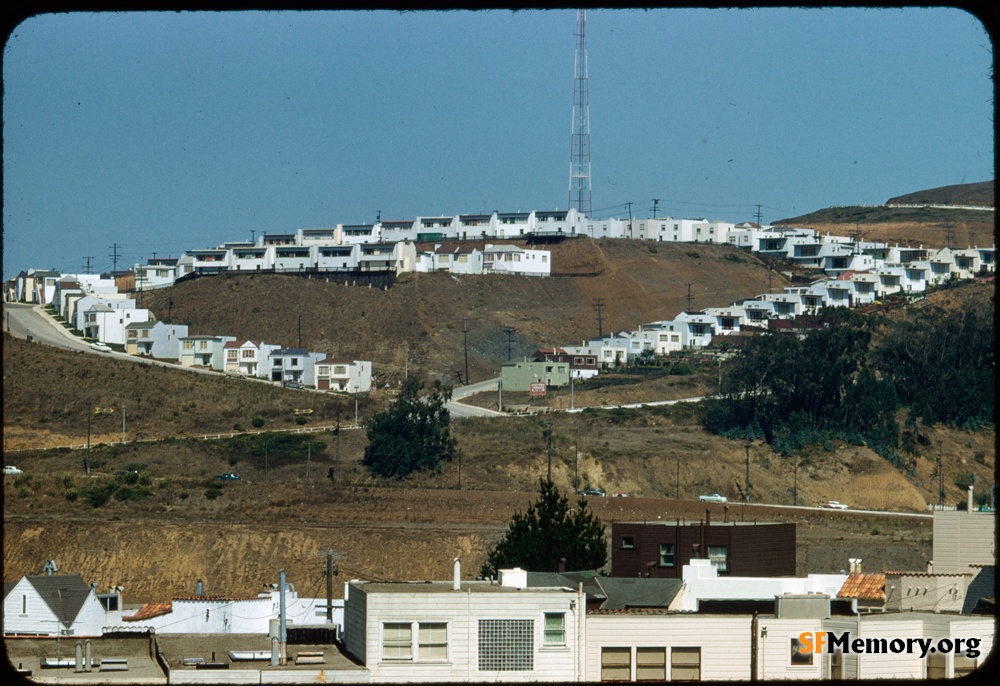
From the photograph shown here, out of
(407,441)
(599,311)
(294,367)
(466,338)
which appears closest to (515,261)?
(599,311)

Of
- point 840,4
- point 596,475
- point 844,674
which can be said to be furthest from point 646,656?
point 596,475

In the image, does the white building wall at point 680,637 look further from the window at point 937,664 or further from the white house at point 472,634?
the window at point 937,664

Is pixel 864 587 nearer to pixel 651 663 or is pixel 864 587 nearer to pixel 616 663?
pixel 616 663

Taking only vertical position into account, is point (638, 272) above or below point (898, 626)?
above

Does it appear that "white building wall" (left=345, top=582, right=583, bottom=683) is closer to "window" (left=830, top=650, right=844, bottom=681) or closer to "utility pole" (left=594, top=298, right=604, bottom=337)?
"window" (left=830, top=650, right=844, bottom=681)

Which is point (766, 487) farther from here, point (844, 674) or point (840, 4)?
point (840, 4)

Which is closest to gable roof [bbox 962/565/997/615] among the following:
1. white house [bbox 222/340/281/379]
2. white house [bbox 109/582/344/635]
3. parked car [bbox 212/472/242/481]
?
white house [bbox 109/582/344/635]

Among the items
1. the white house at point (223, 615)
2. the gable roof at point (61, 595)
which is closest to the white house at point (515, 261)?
the gable roof at point (61, 595)
